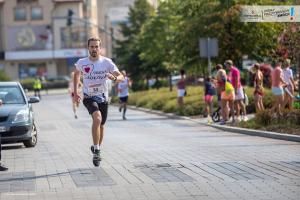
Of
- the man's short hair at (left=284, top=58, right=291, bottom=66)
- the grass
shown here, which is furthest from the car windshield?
the man's short hair at (left=284, top=58, right=291, bottom=66)

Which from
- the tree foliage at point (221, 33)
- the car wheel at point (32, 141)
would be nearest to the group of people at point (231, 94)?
the tree foliage at point (221, 33)

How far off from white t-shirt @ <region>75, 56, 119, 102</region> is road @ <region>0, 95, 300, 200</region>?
1.10 meters

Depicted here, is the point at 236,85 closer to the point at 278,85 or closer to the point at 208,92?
the point at 278,85

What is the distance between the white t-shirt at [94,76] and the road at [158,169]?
1104 millimetres

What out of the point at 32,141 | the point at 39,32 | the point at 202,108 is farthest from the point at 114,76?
the point at 39,32

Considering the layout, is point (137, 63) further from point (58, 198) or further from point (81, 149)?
point (58, 198)

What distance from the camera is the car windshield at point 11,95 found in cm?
1686

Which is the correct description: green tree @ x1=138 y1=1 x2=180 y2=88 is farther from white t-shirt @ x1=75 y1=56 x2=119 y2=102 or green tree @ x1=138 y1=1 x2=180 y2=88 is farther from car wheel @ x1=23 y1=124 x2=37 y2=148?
white t-shirt @ x1=75 y1=56 x2=119 y2=102

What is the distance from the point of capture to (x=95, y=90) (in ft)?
38.1

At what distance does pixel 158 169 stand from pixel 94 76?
1716 millimetres

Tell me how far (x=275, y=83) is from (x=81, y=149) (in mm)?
7925

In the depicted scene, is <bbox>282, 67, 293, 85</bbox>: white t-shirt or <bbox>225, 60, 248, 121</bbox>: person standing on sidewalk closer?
<bbox>225, 60, 248, 121</bbox>: person standing on sidewalk

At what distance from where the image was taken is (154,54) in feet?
151

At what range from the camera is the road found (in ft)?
29.6
